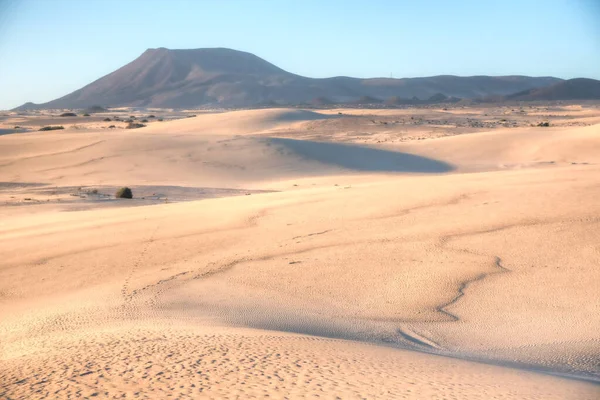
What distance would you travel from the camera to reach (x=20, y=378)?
5.38 meters

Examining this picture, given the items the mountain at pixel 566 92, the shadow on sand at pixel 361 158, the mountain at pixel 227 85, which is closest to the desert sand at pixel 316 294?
the shadow on sand at pixel 361 158

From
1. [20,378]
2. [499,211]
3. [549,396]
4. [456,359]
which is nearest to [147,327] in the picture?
[20,378]

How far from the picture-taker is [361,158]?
29812mm

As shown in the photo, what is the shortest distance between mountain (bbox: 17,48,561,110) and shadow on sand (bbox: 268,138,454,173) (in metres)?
97.2

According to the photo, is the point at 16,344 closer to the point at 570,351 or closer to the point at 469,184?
the point at 570,351

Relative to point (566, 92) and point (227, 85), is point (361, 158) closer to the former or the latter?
point (566, 92)

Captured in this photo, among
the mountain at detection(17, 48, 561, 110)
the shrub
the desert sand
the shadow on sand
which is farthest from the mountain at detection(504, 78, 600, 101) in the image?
the desert sand

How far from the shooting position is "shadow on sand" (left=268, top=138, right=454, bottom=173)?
93.7ft

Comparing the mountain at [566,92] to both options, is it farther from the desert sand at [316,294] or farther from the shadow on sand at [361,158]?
the desert sand at [316,294]

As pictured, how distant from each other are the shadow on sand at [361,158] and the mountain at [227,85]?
Result: 97.2 metres

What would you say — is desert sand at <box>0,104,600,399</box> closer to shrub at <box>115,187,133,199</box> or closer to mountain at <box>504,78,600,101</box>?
shrub at <box>115,187,133,199</box>

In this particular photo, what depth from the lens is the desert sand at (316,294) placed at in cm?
544

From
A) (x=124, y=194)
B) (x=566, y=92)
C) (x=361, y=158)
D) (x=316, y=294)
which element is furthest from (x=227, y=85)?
(x=316, y=294)

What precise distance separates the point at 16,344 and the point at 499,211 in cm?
758
